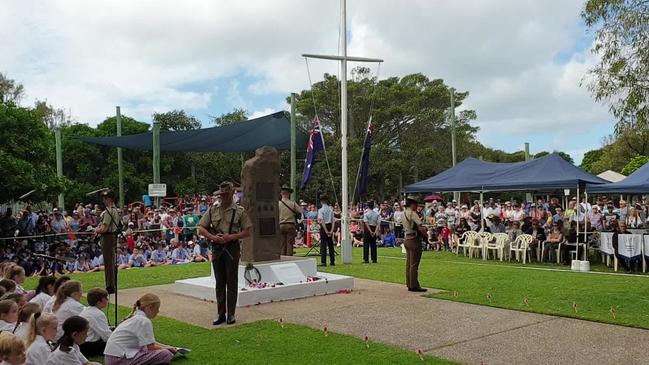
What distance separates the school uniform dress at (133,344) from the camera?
587cm

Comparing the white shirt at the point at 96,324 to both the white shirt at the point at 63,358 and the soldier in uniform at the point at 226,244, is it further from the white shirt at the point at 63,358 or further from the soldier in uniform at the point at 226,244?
the soldier in uniform at the point at 226,244

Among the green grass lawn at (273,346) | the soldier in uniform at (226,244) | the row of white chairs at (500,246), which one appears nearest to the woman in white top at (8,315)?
the green grass lawn at (273,346)

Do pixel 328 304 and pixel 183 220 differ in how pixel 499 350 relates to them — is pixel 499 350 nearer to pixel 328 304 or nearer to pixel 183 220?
pixel 328 304

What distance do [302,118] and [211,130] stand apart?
18858 millimetres

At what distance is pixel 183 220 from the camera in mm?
20375

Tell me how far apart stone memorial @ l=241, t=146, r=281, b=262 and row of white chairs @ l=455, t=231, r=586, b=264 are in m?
8.52

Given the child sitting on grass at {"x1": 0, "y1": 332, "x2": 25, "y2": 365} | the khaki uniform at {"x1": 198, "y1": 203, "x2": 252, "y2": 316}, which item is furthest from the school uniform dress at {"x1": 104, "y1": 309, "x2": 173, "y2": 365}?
the khaki uniform at {"x1": 198, "y1": 203, "x2": 252, "y2": 316}

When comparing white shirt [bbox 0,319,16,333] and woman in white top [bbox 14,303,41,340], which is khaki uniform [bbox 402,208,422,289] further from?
white shirt [bbox 0,319,16,333]

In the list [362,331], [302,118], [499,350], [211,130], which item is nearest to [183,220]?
[211,130]

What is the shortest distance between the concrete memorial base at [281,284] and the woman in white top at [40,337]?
189 inches

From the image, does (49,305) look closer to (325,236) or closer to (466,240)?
(325,236)

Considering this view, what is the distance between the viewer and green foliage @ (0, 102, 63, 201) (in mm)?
14086

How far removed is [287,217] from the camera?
15.1 m

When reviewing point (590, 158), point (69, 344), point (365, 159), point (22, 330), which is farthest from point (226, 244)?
point (590, 158)
